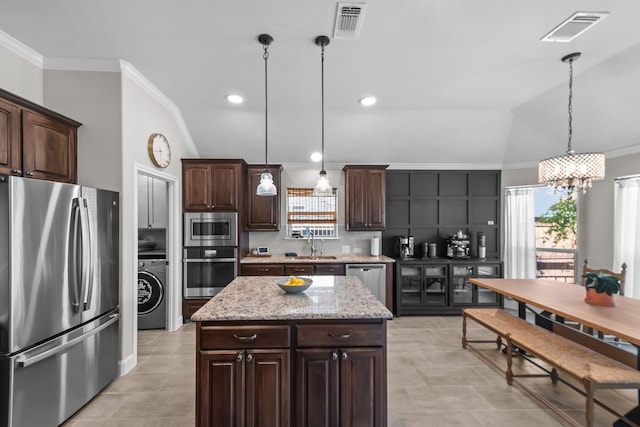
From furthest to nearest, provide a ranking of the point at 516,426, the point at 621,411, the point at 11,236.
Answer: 1. the point at 621,411
2. the point at 516,426
3. the point at 11,236

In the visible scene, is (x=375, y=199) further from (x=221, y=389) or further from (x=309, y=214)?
(x=221, y=389)

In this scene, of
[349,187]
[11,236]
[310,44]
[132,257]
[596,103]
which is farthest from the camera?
[349,187]

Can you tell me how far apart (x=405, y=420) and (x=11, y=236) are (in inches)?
118

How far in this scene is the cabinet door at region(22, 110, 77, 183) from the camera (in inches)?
92.7

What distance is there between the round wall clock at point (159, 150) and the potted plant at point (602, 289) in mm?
4521

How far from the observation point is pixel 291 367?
1.92 meters

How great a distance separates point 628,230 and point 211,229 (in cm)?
536

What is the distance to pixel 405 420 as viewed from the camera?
231cm

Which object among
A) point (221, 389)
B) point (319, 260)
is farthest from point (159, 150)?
point (221, 389)

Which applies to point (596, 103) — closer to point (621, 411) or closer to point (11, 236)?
point (621, 411)

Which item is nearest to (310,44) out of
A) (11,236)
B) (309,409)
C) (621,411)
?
(11,236)

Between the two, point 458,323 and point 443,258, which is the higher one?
point 443,258

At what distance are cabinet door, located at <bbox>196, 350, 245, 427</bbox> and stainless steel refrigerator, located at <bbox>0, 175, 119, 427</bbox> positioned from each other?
3.76ft

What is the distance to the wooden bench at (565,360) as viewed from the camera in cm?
198
